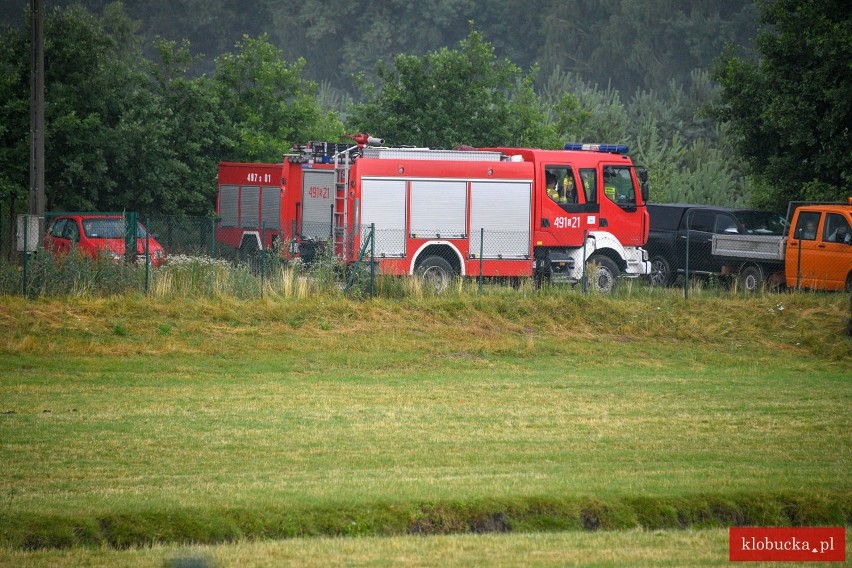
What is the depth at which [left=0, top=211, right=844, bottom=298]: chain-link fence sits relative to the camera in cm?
2256

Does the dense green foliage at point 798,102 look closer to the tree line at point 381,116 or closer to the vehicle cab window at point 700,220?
the tree line at point 381,116

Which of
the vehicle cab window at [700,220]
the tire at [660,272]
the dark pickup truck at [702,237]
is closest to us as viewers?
the dark pickup truck at [702,237]

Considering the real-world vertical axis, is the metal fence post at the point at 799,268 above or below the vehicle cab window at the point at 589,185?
below

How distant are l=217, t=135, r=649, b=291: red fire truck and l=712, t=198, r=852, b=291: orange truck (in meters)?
2.67

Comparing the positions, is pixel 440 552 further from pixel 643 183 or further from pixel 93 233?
pixel 93 233

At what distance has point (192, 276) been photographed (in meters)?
23.0

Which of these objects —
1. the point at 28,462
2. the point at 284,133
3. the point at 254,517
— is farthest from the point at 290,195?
the point at 254,517

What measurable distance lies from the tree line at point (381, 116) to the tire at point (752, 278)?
3.05m

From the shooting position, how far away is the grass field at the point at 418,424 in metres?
10.1

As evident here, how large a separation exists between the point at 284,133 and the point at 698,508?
29.1 metres

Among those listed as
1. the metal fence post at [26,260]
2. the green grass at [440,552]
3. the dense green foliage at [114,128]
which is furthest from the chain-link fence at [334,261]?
the green grass at [440,552]

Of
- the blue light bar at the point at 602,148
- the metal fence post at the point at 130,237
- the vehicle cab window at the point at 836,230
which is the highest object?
the blue light bar at the point at 602,148

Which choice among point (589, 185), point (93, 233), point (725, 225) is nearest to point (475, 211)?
point (589, 185)

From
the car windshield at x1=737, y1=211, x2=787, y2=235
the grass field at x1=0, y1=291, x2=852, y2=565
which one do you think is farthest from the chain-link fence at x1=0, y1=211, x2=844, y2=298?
the grass field at x1=0, y1=291, x2=852, y2=565
